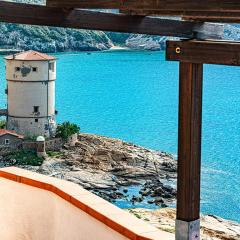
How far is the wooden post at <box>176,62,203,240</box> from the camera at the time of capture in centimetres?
159

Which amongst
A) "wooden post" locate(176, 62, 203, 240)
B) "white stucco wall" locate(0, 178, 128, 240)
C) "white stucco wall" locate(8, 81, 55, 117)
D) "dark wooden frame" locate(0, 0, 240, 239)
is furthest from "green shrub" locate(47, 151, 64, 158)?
"wooden post" locate(176, 62, 203, 240)

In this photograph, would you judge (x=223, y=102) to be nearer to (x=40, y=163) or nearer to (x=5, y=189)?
(x=40, y=163)

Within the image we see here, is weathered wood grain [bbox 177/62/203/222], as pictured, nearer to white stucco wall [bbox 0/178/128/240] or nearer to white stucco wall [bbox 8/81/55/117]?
white stucco wall [bbox 0/178/128/240]

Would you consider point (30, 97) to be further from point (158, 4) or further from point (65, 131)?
point (158, 4)

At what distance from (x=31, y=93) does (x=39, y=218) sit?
69.2 feet

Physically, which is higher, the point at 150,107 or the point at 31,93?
the point at 31,93

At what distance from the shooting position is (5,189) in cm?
216

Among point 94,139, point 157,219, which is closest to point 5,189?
point 157,219

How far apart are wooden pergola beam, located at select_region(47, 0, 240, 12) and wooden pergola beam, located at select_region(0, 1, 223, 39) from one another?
5 cm

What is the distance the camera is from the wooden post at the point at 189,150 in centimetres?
159

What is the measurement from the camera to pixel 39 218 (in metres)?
2.05

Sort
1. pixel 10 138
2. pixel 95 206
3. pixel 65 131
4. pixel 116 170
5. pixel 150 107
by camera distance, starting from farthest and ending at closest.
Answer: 1. pixel 150 107
2. pixel 65 131
3. pixel 116 170
4. pixel 10 138
5. pixel 95 206

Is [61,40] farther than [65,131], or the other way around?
[61,40]

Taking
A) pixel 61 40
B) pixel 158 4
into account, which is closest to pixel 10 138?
pixel 158 4
